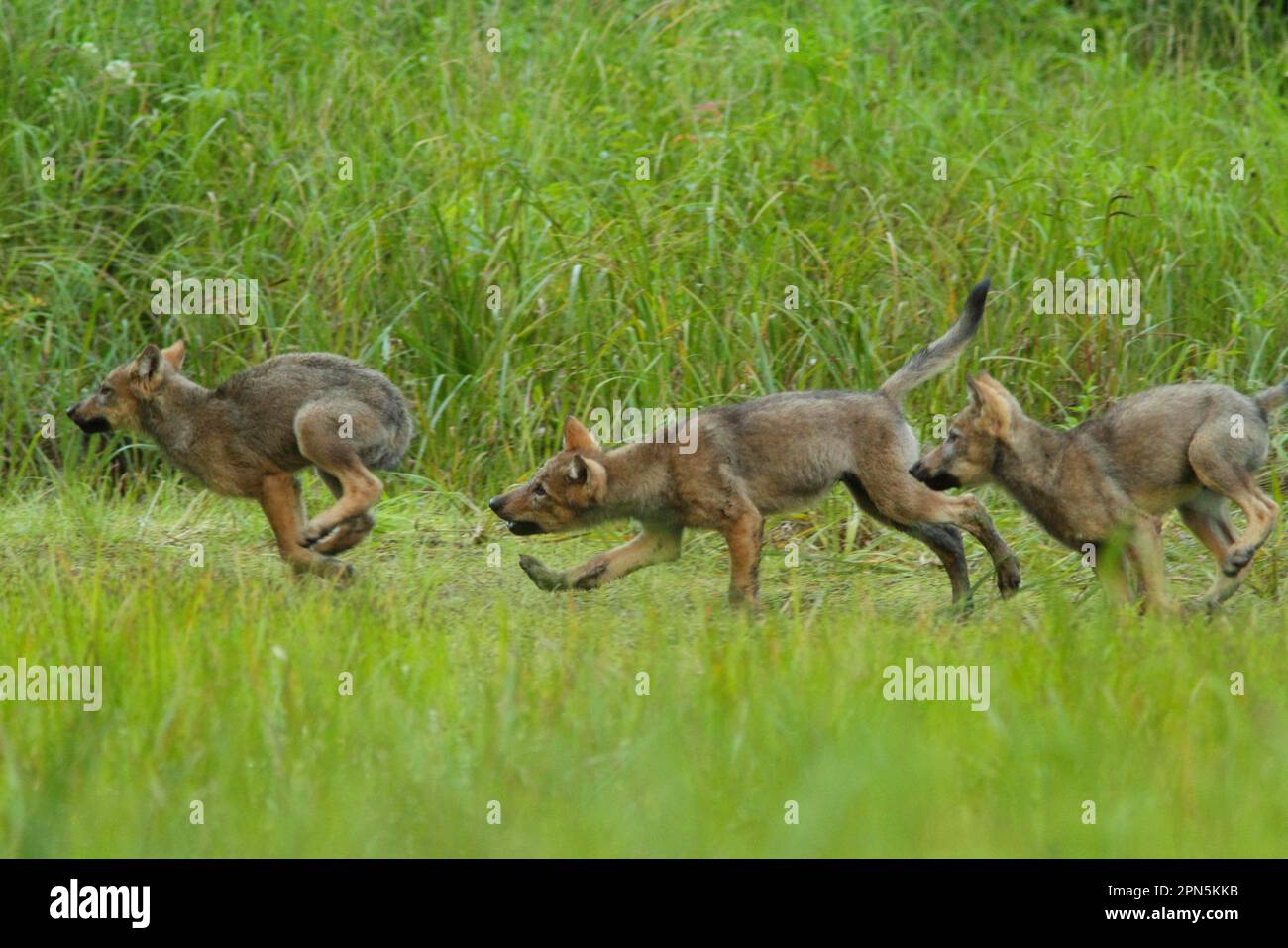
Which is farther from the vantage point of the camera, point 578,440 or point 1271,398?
point 578,440

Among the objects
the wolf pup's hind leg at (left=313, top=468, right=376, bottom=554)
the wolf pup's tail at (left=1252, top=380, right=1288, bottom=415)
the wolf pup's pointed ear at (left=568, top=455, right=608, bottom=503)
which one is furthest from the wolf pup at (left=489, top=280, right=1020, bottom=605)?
the wolf pup's tail at (left=1252, top=380, right=1288, bottom=415)

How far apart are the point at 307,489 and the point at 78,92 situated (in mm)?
3488

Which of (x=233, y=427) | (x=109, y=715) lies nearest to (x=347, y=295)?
(x=233, y=427)

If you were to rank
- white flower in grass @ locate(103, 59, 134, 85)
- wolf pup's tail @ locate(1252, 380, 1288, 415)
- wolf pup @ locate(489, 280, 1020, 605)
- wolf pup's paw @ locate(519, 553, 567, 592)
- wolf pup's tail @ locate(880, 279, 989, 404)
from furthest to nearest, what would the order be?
white flower in grass @ locate(103, 59, 134, 85) → wolf pup's tail @ locate(880, 279, 989, 404) → wolf pup's paw @ locate(519, 553, 567, 592) → wolf pup @ locate(489, 280, 1020, 605) → wolf pup's tail @ locate(1252, 380, 1288, 415)

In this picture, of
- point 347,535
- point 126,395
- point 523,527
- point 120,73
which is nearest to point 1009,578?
point 523,527

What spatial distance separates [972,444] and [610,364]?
2807 millimetres

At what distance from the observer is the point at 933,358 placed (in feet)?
26.7

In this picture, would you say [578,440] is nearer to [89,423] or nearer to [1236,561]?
[89,423]

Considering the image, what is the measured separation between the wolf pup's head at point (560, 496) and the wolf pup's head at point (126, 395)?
1743 mm

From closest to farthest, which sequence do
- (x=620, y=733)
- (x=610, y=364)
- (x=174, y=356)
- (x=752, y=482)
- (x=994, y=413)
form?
(x=620, y=733)
(x=994, y=413)
(x=752, y=482)
(x=174, y=356)
(x=610, y=364)

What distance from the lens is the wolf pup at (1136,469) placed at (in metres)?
7.29

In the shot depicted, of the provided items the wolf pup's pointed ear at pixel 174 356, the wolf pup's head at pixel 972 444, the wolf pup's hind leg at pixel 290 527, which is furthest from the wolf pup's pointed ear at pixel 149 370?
the wolf pup's head at pixel 972 444

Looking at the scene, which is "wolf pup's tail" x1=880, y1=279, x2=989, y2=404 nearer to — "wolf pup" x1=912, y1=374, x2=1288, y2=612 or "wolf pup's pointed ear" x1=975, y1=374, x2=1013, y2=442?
"wolf pup" x1=912, y1=374, x2=1288, y2=612

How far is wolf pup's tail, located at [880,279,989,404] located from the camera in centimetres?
808
